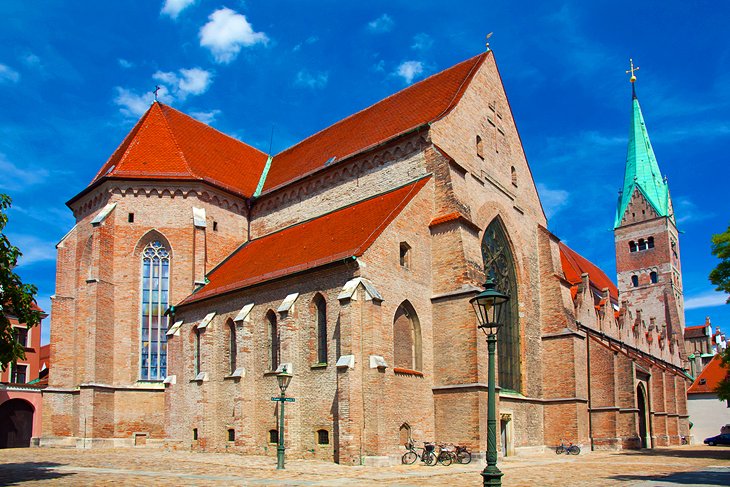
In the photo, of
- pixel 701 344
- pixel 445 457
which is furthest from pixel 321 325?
pixel 701 344

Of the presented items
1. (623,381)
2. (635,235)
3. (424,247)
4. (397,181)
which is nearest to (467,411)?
(424,247)

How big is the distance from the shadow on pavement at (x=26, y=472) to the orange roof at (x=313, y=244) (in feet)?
32.7

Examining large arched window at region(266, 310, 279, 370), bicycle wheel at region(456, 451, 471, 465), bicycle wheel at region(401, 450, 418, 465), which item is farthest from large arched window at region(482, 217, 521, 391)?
large arched window at region(266, 310, 279, 370)

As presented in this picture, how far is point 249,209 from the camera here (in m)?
36.2

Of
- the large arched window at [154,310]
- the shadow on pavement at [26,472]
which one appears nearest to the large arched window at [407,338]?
the shadow on pavement at [26,472]

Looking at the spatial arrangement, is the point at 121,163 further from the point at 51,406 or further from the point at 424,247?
the point at 424,247

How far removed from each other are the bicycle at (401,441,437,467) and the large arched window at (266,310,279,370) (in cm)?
644

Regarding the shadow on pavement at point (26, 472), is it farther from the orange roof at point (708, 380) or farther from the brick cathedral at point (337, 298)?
the orange roof at point (708, 380)

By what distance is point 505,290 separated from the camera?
100 ft

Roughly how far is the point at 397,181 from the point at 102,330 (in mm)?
15418

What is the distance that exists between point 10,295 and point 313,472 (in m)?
9.41

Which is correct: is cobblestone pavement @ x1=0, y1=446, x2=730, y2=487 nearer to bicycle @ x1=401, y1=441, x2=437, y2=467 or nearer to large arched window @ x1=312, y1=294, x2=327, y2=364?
bicycle @ x1=401, y1=441, x2=437, y2=467

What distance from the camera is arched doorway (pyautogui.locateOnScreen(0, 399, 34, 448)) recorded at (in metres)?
35.6

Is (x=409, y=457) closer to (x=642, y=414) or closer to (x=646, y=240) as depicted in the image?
(x=642, y=414)
